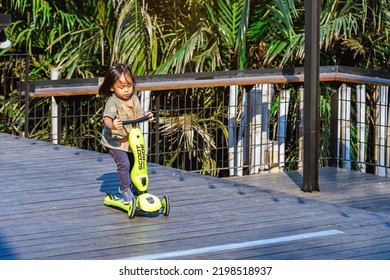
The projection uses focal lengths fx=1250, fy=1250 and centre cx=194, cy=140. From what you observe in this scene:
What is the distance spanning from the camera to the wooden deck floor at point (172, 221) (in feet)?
20.3

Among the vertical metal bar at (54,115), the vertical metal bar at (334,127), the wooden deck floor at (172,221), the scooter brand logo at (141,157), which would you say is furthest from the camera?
the vertical metal bar at (334,127)

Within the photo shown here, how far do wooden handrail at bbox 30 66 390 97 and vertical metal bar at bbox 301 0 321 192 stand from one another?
3.19 feet

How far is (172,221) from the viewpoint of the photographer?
22.7ft

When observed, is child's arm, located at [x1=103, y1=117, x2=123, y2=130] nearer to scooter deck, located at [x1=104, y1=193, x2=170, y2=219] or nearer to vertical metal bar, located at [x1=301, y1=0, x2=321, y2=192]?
scooter deck, located at [x1=104, y1=193, x2=170, y2=219]

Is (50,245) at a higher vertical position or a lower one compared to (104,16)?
lower

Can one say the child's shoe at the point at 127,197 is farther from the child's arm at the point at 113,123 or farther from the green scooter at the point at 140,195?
the child's arm at the point at 113,123

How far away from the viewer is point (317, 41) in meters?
9.05

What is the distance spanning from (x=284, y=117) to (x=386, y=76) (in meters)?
1.30

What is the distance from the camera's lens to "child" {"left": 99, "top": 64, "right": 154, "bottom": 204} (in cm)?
712

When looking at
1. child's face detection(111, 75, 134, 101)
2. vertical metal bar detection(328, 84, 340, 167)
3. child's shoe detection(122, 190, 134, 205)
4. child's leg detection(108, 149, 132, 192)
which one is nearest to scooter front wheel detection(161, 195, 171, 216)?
child's shoe detection(122, 190, 134, 205)

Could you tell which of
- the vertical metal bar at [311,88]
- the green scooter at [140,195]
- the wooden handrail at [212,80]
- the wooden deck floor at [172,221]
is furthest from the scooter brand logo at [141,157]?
the wooden handrail at [212,80]

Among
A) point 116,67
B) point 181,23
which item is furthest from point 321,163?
point 116,67

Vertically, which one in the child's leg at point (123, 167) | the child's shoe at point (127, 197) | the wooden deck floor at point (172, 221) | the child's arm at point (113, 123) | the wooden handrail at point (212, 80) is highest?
the wooden handrail at point (212, 80)
